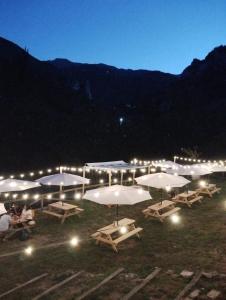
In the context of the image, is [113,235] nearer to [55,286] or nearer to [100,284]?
[100,284]

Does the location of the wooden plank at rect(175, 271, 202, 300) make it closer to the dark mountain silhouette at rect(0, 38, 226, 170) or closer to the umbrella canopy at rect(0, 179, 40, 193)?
the umbrella canopy at rect(0, 179, 40, 193)

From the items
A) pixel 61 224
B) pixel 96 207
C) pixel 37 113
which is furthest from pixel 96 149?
pixel 61 224

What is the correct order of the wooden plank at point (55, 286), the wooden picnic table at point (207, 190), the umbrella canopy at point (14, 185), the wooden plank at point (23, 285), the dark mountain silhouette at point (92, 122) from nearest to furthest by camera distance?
the wooden plank at point (55, 286) < the wooden plank at point (23, 285) < the umbrella canopy at point (14, 185) < the wooden picnic table at point (207, 190) < the dark mountain silhouette at point (92, 122)

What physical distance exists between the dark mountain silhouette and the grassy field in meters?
32.4

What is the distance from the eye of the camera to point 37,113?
55.0m

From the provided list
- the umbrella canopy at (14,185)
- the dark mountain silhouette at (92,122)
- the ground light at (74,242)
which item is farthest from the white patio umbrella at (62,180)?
the dark mountain silhouette at (92,122)

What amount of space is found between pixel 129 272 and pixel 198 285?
2.18 meters

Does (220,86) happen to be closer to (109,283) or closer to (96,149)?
(96,149)

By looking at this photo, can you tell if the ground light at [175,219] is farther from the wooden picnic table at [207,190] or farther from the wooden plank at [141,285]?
the wooden plank at [141,285]

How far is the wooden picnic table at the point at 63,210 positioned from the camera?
15.2 meters

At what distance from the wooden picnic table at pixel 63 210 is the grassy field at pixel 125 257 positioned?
12.9 inches

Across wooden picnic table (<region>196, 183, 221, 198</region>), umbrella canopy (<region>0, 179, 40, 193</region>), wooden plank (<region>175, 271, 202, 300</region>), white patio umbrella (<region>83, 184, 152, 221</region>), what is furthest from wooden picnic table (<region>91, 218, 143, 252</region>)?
wooden picnic table (<region>196, 183, 221, 198</region>)

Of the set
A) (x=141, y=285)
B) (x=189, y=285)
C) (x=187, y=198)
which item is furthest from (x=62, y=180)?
(x=189, y=285)

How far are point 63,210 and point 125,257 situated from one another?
20.5 ft
